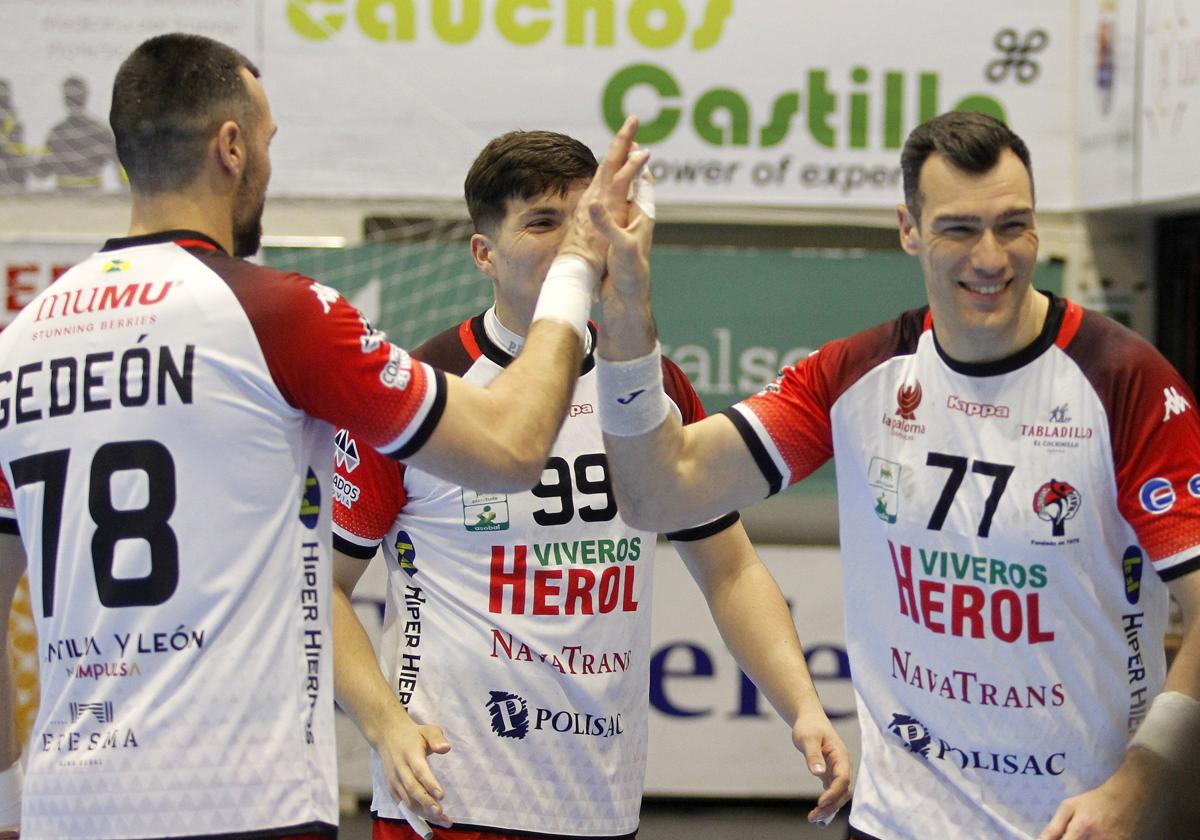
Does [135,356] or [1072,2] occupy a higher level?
[1072,2]

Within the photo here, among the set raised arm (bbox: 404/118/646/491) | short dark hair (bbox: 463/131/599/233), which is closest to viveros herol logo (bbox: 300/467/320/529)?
raised arm (bbox: 404/118/646/491)

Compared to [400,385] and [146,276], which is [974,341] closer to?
[400,385]

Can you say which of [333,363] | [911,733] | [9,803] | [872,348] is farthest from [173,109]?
[911,733]

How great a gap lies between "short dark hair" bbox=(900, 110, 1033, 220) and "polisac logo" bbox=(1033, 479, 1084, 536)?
0.61m

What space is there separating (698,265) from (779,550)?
1424 mm

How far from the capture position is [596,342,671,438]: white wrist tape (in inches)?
112

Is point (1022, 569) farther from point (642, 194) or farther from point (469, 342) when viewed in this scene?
point (469, 342)

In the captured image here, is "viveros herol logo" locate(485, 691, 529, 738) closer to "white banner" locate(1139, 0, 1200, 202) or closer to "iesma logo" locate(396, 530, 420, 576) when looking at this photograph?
"iesma logo" locate(396, 530, 420, 576)

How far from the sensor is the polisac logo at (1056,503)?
9.37 ft

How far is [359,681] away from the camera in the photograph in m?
3.24

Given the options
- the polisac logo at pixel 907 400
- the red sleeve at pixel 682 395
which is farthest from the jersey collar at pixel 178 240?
the polisac logo at pixel 907 400

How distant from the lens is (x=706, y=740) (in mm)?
7254

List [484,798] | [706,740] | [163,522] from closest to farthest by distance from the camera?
[163,522] → [484,798] → [706,740]

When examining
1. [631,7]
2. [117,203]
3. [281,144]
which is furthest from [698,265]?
[117,203]
